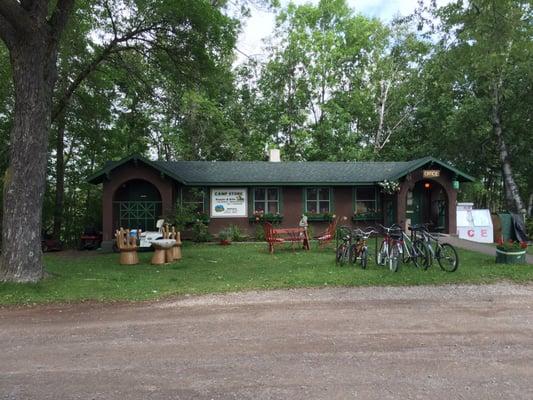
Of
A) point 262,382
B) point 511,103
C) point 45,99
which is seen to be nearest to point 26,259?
point 45,99

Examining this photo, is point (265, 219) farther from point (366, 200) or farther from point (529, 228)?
point (529, 228)

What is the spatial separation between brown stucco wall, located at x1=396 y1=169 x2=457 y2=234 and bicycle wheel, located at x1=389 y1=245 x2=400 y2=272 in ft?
28.5

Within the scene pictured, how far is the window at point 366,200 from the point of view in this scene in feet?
63.2

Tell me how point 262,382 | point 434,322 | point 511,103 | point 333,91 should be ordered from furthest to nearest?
point 333,91, point 511,103, point 434,322, point 262,382

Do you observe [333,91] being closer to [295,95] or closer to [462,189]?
[295,95]

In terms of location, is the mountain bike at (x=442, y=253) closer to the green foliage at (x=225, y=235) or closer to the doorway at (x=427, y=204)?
the green foliage at (x=225, y=235)

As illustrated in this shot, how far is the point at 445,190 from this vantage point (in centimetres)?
1853

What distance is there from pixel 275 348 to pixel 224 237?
12.2 meters

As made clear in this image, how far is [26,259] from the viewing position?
8.41 meters

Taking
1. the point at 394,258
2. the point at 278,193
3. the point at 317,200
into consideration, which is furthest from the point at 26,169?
the point at 317,200

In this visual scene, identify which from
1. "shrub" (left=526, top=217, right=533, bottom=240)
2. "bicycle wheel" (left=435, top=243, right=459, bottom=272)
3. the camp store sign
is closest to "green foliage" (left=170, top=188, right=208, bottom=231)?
the camp store sign

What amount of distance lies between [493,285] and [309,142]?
2422 cm

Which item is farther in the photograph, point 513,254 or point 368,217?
point 368,217

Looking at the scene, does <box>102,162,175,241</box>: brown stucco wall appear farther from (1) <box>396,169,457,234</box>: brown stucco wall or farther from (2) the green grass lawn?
(1) <box>396,169,457,234</box>: brown stucco wall
